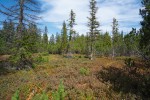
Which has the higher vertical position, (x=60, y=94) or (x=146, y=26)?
(x=146, y=26)

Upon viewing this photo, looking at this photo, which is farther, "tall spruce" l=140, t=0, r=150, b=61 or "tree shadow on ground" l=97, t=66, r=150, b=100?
"tall spruce" l=140, t=0, r=150, b=61

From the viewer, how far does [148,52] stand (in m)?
19.3

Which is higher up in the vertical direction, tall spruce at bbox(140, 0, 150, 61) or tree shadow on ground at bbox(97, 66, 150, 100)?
tall spruce at bbox(140, 0, 150, 61)

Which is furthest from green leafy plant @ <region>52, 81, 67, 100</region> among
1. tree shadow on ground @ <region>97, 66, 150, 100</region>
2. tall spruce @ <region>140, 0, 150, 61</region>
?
tall spruce @ <region>140, 0, 150, 61</region>

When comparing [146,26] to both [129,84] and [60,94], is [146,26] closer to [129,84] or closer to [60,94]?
[129,84]

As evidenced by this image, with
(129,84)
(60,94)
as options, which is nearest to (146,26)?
(129,84)

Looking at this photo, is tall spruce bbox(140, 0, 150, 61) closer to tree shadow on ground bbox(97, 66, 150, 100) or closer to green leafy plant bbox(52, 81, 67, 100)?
tree shadow on ground bbox(97, 66, 150, 100)

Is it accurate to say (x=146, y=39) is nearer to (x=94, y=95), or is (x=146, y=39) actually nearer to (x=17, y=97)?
(x=94, y=95)

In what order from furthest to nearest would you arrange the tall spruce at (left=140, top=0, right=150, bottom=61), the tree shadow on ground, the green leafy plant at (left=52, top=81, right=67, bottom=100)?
1. the tall spruce at (left=140, top=0, right=150, bottom=61)
2. the tree shadow on ground
3. the green leafy plant at (left=52, top=81, right=67, bottom=100)

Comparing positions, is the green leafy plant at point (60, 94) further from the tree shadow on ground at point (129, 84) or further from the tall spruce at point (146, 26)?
the tall spruce at point (146, 26)

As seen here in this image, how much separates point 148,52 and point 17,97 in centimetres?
1172

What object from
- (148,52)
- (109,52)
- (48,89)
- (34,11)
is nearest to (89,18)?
(34,11)

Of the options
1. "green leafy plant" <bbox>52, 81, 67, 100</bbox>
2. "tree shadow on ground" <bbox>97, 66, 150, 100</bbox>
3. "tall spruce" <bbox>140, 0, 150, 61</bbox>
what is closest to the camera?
"green leafy plant" <bbox>52, 81, 67, 100</bbox>

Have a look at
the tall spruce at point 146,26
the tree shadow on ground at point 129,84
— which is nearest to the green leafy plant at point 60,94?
the tree shadow on ground at point 129,84
